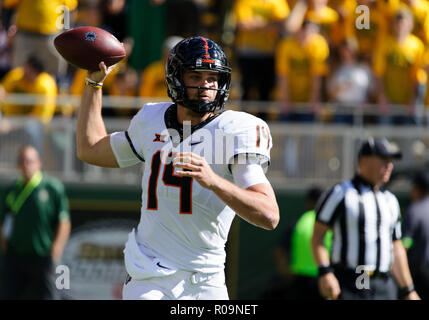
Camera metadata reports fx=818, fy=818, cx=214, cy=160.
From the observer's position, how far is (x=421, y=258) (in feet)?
26.0

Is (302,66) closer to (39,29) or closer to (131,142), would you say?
(39,29)

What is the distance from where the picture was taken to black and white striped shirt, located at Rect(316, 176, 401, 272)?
594 cm

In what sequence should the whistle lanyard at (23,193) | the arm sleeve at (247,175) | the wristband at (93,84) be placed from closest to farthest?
the arm sleeve at (247,175) < the wristband at (93,84) < the whistle lanyard at (23,193)

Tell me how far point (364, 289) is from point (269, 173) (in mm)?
3462

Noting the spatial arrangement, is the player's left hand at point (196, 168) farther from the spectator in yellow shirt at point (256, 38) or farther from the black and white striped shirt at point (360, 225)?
the spectator in yellow shirt at point (256, 38)

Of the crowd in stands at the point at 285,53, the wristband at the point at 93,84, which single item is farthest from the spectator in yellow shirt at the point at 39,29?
the wristband at the point at 93,84

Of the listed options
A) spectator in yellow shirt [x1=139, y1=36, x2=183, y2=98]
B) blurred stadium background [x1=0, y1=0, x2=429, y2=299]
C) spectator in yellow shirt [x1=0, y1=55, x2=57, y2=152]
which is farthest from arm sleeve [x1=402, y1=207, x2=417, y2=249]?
spectator in yellow shirt [x1=0, y1=55, x2=57, y2=152]

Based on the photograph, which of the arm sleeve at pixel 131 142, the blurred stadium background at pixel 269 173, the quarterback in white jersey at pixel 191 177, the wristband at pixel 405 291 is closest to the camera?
the quarterback in white jersey at pixel 191 177

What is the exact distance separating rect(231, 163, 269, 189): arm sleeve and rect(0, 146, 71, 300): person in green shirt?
4.87m

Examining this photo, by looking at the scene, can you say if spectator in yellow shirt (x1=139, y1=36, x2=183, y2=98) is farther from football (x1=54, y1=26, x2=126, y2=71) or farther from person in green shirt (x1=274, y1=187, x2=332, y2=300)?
football (x1=54, y1=26, x2=126, y2=71)

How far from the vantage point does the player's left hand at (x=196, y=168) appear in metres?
3.62

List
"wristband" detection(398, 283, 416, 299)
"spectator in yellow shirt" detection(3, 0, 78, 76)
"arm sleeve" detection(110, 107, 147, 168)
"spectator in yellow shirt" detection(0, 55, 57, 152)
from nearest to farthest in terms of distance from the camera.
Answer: "arm sleeve" detection(110, 107, 147, 168), "wristband" detection(398, 283, 416, 299), "spectator in yellow shirt" detection(0, 55, 57, 152), "spectator in yellow shirt" detection(3, 0, 78, 76)

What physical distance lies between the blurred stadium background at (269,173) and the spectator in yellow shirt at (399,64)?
276 mm

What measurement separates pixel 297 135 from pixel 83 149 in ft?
16.4
